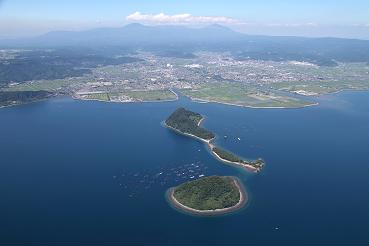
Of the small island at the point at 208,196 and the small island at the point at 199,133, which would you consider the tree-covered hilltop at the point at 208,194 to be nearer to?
the small island at the point at 208,196

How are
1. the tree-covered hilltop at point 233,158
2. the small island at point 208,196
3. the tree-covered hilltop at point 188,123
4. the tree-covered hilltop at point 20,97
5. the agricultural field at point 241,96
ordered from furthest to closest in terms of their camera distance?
the agricultural field at point 241,96
the tree-covered hilltop at point 20,97
the tree-covered hilltop at point 188,123
the tree-covered hilltop at point 233,158
the small island at point 208,196

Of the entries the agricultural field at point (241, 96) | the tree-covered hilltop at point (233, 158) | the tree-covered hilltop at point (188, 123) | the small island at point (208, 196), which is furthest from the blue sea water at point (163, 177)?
the agricultural field at point (241, 96)

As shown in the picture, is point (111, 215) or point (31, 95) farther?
point (31, 95)

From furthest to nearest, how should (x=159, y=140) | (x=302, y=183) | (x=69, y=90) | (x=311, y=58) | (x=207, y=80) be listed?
(x=311, y=58), (x=207, y=80), (x=69, y=90), (x=159, y=140), (x=302, y=183)

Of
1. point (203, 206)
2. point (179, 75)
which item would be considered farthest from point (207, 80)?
point (203, 206)

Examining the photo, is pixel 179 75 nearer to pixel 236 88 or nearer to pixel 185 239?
pixel 236 88

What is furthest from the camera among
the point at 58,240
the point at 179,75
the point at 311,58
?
the point at 311,58
